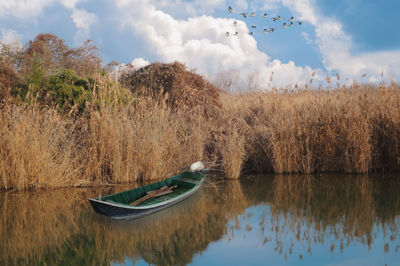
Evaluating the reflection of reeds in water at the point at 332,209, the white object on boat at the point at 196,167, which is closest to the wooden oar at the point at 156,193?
the white object on boat at the point at 196,167

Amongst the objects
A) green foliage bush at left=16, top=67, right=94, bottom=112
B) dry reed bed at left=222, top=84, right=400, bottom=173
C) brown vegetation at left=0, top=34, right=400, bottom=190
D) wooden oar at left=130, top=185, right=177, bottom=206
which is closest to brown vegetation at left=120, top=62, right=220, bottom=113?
brown vegetation at left=0, top=34, right=400, bottom=190

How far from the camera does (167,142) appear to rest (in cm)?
905

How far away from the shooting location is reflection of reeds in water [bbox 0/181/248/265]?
4.98 metres

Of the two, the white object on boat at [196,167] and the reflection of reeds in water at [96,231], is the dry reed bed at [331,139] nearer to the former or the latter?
the white object on boat at [196,167]

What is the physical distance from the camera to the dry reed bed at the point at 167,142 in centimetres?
813

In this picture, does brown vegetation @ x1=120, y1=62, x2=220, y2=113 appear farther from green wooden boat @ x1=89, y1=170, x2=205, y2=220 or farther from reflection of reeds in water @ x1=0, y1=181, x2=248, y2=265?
reflection of reeds in water @ x1=0, y1=181, x2=248, y2=265

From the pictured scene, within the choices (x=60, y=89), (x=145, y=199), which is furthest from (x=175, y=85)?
(x=145, y=199)

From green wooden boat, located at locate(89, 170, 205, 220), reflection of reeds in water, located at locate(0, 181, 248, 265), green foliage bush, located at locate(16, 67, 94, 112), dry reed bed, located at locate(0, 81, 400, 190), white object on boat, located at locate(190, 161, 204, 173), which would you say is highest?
green foliage bush, located at locate(16, 67, 94, 112)

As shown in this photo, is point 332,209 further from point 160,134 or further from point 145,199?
point 160,134

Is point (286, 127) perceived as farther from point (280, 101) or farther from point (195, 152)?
point (280, 101)

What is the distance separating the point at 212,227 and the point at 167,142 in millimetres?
3363

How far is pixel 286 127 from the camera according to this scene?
9.40 meters

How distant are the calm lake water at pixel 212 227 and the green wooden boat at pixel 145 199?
6.9 inches

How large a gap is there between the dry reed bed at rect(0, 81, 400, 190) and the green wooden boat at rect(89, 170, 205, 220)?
96 centimetres
